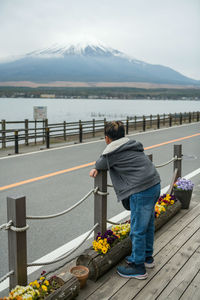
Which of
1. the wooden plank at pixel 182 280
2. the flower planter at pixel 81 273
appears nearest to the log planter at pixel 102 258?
the flower planter at pixel 81 273

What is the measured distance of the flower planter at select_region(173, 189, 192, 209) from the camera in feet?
19.1

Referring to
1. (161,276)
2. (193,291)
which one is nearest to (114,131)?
(161,276)

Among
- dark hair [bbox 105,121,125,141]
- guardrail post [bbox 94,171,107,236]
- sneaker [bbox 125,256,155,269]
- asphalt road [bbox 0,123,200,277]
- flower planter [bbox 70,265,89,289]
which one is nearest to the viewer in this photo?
flower planter [bbox 70,265,89,289]

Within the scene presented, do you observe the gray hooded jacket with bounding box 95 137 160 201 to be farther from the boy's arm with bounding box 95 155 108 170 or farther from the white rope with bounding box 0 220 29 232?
the white rope with bounding box 0 220 29 232

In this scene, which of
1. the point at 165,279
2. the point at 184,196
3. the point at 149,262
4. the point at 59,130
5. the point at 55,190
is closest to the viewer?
the point at 165,279

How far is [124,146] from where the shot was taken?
3408mm

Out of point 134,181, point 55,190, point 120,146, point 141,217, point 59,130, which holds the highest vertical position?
point 120,146

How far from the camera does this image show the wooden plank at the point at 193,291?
318cm

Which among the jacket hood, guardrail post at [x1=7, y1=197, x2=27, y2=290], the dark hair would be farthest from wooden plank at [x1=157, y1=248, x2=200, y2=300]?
the dark hair

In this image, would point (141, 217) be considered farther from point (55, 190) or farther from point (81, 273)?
point (55, 190)

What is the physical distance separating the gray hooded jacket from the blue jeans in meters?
0.08

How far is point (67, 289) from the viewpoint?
3023mm

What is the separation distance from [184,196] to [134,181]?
2707mm

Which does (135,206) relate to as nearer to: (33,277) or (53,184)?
(33,277)
